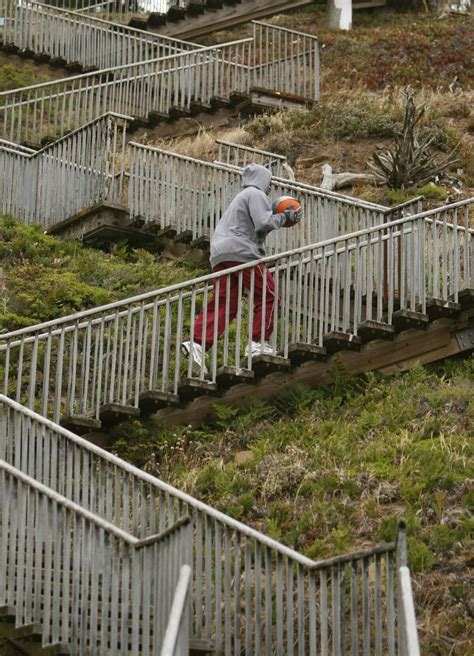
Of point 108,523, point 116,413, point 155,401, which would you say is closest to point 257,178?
point 155,401

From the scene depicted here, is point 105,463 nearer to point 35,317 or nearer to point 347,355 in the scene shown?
point 347,355

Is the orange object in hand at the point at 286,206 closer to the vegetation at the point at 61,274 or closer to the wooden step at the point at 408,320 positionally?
the wooden step at the point at 408,320

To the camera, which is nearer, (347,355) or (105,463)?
(105,463)

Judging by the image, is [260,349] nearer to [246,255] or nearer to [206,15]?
[246,255]

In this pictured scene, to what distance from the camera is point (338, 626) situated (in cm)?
1145

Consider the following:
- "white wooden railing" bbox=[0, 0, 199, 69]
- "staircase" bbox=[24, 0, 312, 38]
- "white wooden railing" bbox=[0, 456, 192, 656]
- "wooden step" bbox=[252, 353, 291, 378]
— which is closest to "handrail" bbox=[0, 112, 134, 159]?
"wooden step" bbox=[252, 353, 291, 378]

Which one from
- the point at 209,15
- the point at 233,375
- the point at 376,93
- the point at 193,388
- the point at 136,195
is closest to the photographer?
the point at 193,388

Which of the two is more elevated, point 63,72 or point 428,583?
point 428,583

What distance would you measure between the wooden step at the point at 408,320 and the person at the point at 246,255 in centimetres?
129

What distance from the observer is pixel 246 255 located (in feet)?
56.7

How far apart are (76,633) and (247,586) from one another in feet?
4.02

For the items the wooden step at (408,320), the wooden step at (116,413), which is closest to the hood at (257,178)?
the wooden step at (408,320)

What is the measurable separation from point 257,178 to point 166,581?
6.80 meters

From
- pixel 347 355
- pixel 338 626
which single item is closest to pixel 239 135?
pixel 347 355
